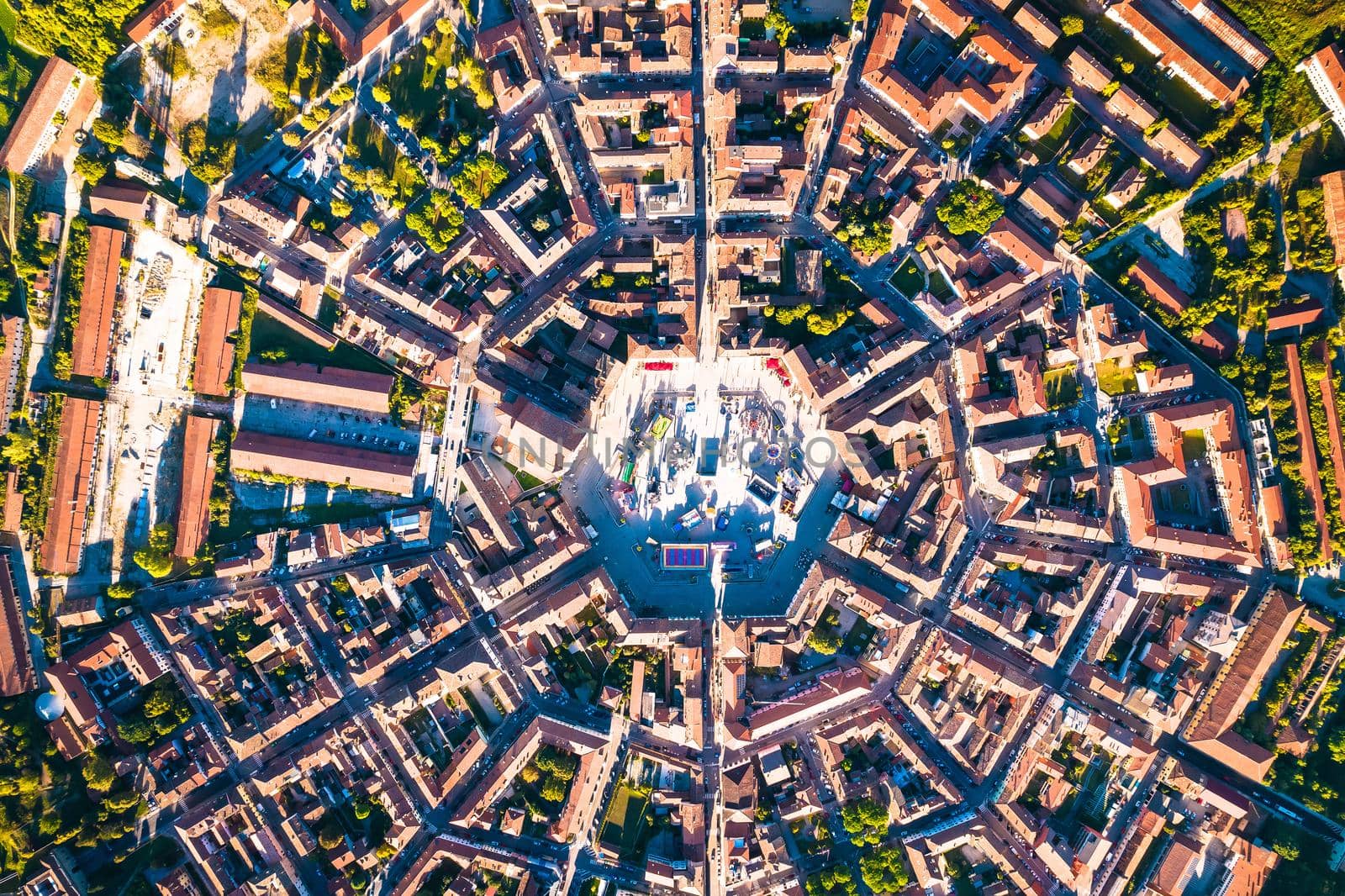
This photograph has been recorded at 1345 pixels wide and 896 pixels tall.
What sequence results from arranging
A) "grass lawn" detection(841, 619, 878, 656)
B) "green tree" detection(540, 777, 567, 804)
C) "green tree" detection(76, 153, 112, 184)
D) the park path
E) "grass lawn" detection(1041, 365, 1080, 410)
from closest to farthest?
"green tree" detection(76, 153, 112, 184)
the park path
"green tree" detection(540, 777, 567, 804)
"grass lawn" detection(1041, 365, 1080, 410)
"grass lawn" detection(841, 619, 878, 656)

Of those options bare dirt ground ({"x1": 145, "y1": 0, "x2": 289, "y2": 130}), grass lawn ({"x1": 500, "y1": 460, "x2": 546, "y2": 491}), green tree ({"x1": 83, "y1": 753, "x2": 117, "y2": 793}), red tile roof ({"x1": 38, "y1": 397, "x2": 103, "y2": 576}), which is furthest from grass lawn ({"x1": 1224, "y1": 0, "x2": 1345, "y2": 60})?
Answer: green tree ({"x1": 83, "y1": 753, "x2": 117, "y2": 793})

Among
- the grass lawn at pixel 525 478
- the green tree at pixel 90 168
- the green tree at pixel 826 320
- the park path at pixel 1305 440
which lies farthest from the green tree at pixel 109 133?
the park path at pixel 1305 440

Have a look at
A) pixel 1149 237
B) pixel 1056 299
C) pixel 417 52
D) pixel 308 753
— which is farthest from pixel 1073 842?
pixel 417 52

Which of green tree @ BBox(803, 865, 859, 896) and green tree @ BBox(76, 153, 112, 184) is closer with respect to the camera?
green tree @ BBox(76, 153, 112, 184)

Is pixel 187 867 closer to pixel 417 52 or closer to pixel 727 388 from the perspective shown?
pixel 727 388

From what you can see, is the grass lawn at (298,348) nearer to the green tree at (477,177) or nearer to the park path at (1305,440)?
the green tree at (477,177)

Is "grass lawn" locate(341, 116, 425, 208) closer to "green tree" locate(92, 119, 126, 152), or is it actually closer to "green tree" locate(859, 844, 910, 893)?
"green tree" locate(92, 119, 126, 152)
